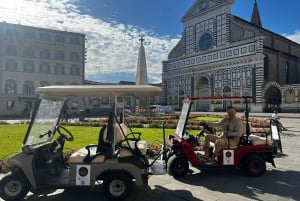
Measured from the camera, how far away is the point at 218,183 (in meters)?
6.85

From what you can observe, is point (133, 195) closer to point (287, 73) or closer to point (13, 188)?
point (13, 188)

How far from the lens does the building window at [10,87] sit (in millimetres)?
51844

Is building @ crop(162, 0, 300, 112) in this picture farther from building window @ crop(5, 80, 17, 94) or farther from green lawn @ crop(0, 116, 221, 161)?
building window @ crop(5, 80, 17, 94)

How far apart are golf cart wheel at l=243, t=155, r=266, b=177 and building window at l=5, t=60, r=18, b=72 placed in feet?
175

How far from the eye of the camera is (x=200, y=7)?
6191 centimetres

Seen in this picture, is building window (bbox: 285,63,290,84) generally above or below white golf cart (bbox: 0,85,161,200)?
above

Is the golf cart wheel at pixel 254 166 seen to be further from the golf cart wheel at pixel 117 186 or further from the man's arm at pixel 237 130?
the golf cart wheel at pixel 117 186

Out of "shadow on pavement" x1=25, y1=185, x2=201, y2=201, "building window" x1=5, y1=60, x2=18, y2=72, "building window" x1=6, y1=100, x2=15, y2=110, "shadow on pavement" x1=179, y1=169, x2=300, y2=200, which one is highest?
"building window" x1=5, y1=60, x2=18, y2=72

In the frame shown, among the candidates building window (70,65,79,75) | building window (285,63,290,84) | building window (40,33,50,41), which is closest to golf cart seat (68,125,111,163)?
building window (40,33,50,41)

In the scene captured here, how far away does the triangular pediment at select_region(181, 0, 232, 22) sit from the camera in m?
58.5

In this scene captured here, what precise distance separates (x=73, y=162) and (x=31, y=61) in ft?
175

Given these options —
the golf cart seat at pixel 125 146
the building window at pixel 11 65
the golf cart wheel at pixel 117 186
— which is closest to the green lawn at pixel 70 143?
the golf cart seat at pixel 125 146

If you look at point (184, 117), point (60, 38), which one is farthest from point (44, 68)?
point (184, 117)

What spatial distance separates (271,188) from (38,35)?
5525 centimetres
